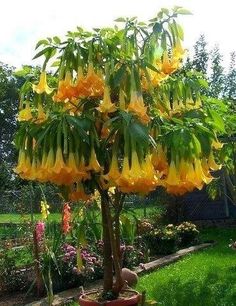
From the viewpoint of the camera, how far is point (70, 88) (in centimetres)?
359

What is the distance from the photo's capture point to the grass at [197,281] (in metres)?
7.18

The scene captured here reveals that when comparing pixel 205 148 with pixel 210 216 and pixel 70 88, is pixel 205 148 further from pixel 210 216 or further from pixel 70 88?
pixel 210 216

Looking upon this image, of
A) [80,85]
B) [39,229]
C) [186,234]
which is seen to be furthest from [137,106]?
[186,234]

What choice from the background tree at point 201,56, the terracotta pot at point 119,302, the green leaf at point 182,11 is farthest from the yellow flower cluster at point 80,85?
the background tree at point 201,56

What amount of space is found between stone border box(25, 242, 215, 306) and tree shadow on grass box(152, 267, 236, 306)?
0.93 metres

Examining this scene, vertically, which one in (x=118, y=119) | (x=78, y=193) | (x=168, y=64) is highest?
(x=168, y=64)

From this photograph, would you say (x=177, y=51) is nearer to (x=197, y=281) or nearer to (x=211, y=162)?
(x=211, y=162)

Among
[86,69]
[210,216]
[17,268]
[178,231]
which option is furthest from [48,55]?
[210,216]

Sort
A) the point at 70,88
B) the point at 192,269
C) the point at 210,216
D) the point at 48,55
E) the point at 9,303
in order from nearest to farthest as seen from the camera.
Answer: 1. the point at 70,88
2. the point at 48,55
3. the point at 9,303
4. the point at 192,269
5. the point at 210,216

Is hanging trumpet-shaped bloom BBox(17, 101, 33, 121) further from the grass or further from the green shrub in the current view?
the green shrub

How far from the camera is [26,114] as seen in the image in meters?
4.01

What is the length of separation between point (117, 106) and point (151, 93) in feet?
0.84

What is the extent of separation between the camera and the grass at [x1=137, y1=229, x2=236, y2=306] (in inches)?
283

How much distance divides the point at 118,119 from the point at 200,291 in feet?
15.4
